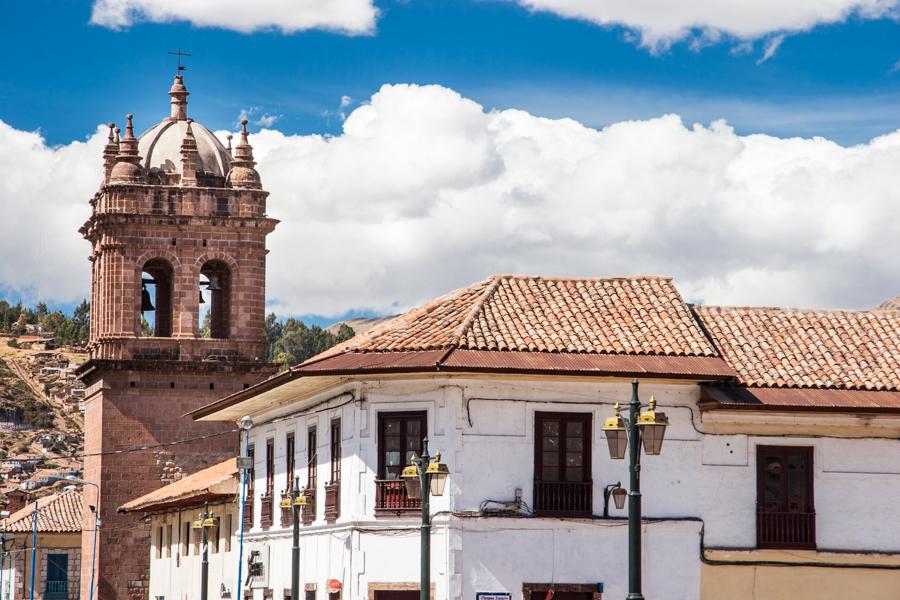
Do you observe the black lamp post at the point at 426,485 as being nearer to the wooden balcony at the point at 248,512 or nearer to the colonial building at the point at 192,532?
the wooden balcony at the point at 248,512

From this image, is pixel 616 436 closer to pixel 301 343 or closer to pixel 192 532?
pixel 192 532

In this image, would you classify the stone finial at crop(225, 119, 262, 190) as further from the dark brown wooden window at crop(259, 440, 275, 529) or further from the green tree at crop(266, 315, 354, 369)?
the green tree at crop(266, 315, 354, 369)

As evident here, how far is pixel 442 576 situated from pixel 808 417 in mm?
6885

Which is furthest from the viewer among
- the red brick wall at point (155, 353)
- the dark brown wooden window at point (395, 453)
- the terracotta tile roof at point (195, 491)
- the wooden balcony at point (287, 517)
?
the red brick wall at point (155, 353)

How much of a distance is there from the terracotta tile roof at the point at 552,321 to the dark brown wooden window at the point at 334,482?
1446 millimetres

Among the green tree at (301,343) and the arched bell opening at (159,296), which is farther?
the green tree at (301,343)

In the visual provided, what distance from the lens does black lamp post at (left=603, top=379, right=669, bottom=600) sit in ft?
74.5

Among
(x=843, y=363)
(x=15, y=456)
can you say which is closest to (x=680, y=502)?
(x=843, y=363)

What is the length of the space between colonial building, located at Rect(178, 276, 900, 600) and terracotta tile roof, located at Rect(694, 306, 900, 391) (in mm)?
60

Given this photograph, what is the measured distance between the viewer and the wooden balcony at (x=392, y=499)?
110 feet

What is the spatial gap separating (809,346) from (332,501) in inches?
354

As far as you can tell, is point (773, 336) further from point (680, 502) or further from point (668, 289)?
point (680, 502)

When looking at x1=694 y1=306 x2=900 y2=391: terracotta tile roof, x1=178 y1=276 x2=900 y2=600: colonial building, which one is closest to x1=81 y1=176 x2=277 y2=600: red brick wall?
x1=178 y1=276 x2=900 y2=600: colonial building

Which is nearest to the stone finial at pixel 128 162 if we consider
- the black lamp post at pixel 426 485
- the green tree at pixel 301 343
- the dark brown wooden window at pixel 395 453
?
the dark brown wooden window at pixel 395 453
